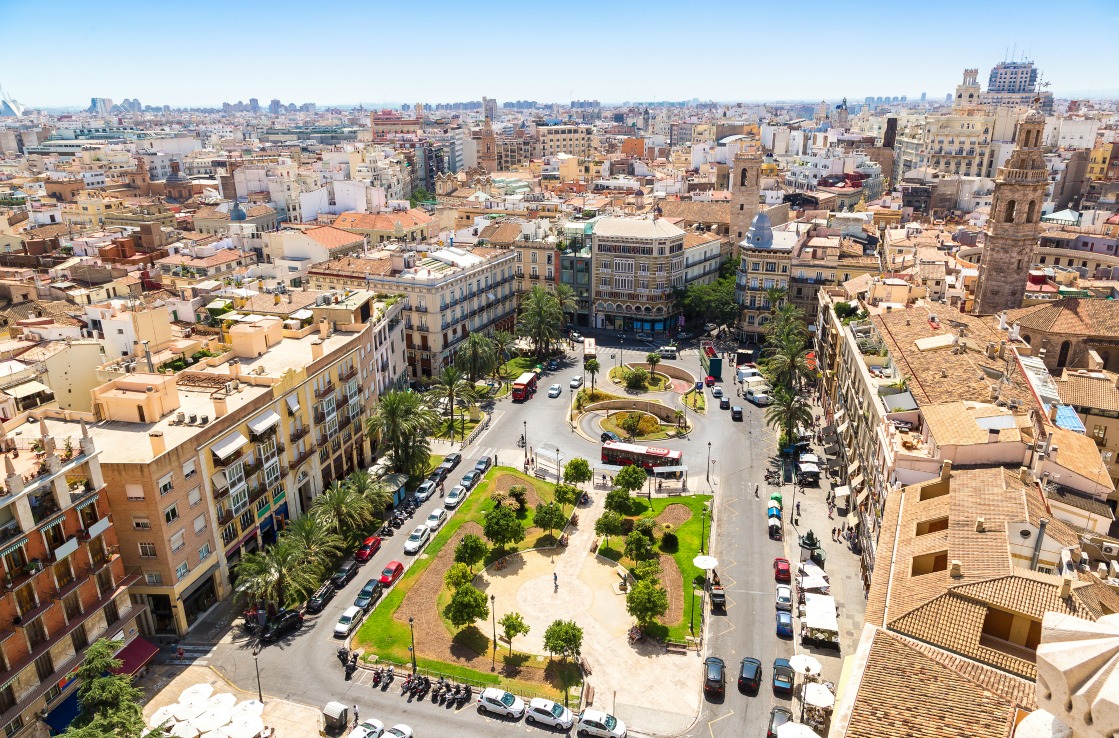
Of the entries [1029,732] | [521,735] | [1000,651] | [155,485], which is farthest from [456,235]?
[1029,732]

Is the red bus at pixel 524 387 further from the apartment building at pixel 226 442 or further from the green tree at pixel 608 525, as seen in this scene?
the green tree at pixel 608 525

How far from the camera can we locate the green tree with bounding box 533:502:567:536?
6178cm

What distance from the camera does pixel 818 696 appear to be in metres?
43.9

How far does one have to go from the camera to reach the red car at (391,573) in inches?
2258

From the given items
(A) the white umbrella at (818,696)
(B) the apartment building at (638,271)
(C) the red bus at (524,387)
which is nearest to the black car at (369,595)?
(A) the white umbrella at (818,696)

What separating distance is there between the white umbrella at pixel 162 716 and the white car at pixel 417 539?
2130 centimetres

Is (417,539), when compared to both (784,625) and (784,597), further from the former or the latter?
(784,625)

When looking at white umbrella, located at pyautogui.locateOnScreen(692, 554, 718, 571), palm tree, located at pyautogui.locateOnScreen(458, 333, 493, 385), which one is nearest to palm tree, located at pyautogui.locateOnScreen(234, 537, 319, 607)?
white umbrella, located at pyautogui.locateOnScreen(692, 554, 718, 571)

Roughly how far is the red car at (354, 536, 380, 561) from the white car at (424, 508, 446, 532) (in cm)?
468

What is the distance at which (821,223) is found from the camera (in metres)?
131

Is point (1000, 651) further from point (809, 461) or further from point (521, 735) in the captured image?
point (809, 461)

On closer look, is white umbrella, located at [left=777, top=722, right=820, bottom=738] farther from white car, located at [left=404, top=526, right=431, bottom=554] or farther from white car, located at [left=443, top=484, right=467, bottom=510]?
white car, located at [left=443, top=484, right=467, bottom=510]

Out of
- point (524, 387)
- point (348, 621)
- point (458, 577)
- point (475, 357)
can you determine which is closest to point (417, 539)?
point (458, 577)

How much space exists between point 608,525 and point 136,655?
113ft
